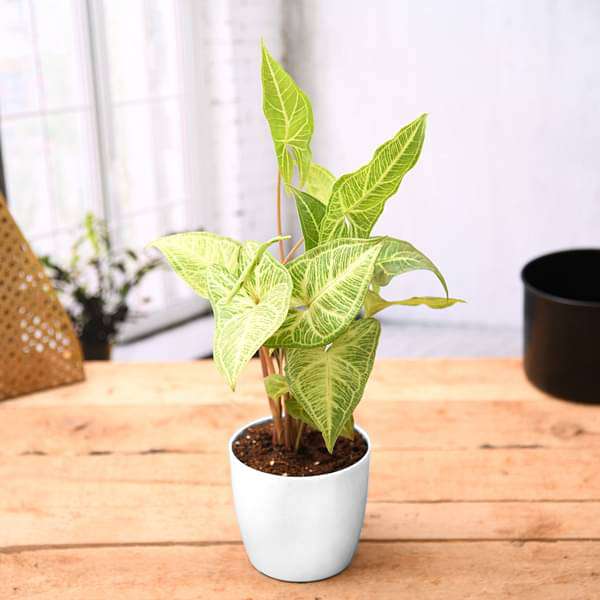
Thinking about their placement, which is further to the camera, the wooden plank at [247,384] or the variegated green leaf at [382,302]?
the wooden plank at [247,384]

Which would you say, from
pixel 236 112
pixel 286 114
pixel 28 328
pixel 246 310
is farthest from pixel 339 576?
pixel 236 112

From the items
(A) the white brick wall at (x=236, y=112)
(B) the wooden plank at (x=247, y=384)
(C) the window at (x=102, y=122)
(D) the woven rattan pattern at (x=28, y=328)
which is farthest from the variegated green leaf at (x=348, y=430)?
(A) the white brick wall at (x=236, y=112)

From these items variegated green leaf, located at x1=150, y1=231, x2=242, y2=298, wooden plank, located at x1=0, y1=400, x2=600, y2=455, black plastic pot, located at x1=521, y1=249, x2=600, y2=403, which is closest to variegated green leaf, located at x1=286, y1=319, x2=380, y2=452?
variegated green leaf, located at x1=150, y1=231, x2=242, y2=298

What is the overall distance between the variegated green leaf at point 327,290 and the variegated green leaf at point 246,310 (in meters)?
0.03

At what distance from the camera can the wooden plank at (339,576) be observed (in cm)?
80

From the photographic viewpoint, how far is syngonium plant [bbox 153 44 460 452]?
665mm

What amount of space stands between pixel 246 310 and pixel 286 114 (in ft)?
0.62

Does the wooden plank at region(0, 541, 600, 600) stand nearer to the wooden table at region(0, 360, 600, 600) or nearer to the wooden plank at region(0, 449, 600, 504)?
the wooden table at region(0, 360, 600, 600)

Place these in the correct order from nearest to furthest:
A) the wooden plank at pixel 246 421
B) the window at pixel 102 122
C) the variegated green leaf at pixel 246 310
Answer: the variegated green leaf at pixel 246 310 < the wooden plank at pixel 246 421 < the window at pixel 102 122

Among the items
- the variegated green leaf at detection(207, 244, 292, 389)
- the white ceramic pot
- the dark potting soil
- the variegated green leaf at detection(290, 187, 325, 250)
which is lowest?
the white ceramic pot

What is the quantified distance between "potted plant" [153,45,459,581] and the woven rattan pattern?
1.76 ft

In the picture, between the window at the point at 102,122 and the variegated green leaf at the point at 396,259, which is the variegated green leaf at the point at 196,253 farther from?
the window at the point at 102,122

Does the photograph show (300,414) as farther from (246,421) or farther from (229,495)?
(246,421)

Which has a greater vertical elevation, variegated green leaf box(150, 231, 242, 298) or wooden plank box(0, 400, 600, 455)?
variegated green leaf box(150, 231, 242, 298)
